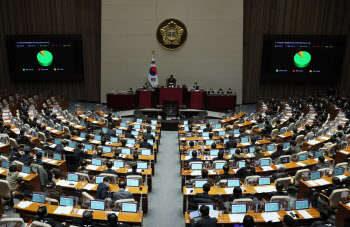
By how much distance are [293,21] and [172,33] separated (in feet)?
28.8

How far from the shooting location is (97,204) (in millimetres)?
6824

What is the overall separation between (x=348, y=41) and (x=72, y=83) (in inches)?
796

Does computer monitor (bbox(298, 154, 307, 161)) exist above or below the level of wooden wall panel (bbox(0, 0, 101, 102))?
below

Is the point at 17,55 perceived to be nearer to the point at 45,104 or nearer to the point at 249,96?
the point at 45,104

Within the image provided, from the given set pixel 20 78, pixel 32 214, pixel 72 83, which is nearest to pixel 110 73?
pixel 72 83

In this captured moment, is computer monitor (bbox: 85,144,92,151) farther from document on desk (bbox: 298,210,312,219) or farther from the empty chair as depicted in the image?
document on desk (bbox: 298,210,312,219)

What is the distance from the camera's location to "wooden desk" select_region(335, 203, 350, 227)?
6605 mm

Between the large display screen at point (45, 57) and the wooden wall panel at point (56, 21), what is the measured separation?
2.24 ft

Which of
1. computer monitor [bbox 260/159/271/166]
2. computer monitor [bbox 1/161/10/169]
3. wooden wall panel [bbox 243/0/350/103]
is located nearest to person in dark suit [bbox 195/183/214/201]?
computer monitor [bbox 260/159/271/166]

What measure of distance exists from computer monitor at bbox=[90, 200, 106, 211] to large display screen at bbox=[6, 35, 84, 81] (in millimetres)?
16999

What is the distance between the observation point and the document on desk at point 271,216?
6.48 metres

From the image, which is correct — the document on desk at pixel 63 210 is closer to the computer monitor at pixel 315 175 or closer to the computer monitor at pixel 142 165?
the computer monitor at pixel 142 165

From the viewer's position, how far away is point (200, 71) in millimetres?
22109

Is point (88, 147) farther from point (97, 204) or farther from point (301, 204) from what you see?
point (301, 204)
